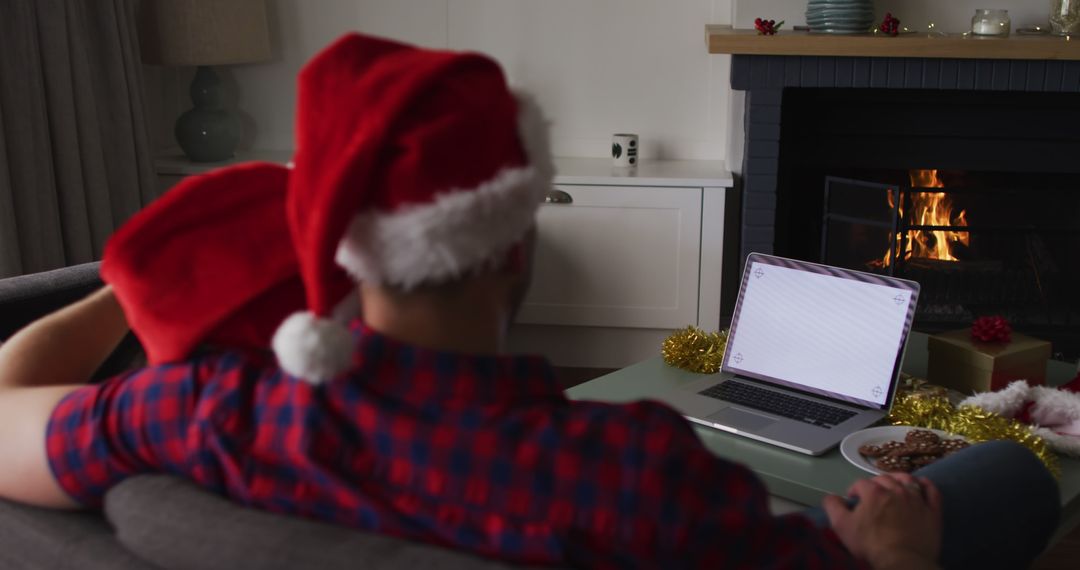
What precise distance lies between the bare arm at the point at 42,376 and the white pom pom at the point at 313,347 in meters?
0.28

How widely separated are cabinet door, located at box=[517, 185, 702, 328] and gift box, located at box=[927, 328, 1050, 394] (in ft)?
4.76

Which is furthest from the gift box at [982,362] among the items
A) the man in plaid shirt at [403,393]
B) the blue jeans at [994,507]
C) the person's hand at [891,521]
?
the man in plaid shirt at [403,393]

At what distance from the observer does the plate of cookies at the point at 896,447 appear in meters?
1.48

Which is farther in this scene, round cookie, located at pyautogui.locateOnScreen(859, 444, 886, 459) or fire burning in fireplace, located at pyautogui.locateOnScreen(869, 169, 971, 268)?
fire burning in fireplace, located at pyautogui.locateOnScreen(869, 169, 971, 268)

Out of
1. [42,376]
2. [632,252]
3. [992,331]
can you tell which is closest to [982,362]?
[992,331]

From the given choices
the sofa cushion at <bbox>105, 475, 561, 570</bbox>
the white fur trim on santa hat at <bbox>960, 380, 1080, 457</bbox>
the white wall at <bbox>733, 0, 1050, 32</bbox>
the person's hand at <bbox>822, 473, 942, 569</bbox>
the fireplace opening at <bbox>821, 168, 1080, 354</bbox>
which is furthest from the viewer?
the fireplace opening at <bbox>821, 168, 1080, 354</bbox>

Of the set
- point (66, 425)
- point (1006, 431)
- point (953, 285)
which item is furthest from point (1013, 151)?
point (66, 425)

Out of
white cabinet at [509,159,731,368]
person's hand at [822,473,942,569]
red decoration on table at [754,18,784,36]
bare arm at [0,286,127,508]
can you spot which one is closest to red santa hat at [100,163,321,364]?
bare arm at [0,286,127,508]

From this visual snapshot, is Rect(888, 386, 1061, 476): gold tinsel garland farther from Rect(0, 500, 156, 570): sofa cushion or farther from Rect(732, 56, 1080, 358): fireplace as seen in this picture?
Rect(732, 56, 1080, 358): fireplace

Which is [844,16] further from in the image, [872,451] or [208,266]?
[208,266]

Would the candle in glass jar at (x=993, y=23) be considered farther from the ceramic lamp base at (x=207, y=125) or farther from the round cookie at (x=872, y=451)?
the ceramic lamp base at (x=207, y=125)

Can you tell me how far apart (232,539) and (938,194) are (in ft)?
9.83

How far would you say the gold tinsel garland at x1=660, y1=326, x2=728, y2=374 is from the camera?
1905 millimetres

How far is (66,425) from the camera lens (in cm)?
96
